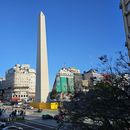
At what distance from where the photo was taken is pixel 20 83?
171875mm

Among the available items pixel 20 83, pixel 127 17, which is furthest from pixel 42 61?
pixel 20 83

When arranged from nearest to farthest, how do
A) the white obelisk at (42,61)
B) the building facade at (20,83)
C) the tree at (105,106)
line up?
the tree at (105,106) → the white obelisk at (42,61) → the building facade at (20,83)

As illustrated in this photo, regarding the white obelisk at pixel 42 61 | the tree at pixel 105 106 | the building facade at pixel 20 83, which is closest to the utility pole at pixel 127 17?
the tree at pixel 105 106

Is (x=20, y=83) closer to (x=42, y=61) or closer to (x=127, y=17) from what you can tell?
(x=42, y=61)

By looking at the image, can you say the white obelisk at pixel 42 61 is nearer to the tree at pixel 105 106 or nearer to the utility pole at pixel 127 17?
the utility pole at pixel 127 17

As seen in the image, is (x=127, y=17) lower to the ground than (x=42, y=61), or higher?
lower

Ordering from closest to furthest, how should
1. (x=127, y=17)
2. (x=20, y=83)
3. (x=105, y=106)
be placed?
1. (x=105, y=106)
2. (x=127, y=17)
3. (x=20, y=83)

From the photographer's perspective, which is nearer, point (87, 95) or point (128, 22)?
point (87, 95)

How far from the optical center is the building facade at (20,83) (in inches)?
6324

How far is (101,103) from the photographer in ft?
45.4

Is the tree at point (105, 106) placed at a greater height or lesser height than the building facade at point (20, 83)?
lesser

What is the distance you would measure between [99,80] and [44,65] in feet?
190

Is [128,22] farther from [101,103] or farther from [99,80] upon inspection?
[101,103]

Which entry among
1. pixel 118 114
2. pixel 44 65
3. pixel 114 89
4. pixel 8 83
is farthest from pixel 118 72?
pixel 8 83
